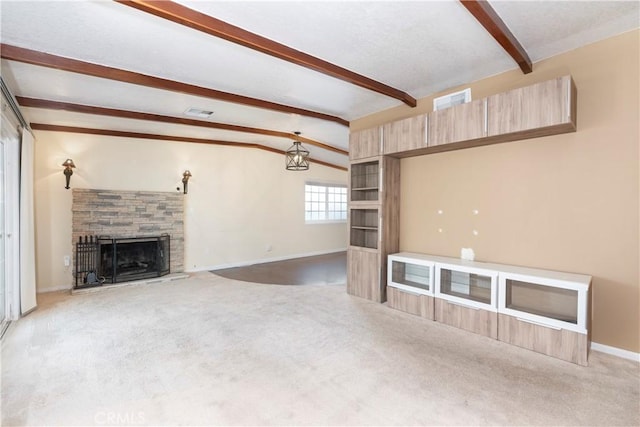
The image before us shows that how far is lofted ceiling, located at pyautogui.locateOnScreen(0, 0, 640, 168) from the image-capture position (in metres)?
2.19

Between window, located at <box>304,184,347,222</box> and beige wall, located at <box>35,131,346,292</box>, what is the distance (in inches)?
8.1

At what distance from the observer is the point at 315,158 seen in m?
7.94

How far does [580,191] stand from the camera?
275cm

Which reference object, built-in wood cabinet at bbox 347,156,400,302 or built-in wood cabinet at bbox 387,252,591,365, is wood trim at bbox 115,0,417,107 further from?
built-in wood cabinet at bbox 387,252,591,365

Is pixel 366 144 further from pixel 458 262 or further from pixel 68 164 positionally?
pixel 68 164

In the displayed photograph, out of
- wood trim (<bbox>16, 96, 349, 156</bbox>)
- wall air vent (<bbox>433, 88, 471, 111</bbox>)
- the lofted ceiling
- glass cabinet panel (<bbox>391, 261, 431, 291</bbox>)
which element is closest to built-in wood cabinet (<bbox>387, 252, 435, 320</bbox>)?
glass cabinet panel (<bbox>391, 261, 431, 291</bbox>)

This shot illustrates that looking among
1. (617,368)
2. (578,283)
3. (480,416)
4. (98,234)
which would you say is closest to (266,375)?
(480,416)

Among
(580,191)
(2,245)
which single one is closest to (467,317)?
(580,191)

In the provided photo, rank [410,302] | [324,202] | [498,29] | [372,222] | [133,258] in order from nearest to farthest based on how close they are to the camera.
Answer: [498,29], [410,302], [372,222], [133,258], [324,202]

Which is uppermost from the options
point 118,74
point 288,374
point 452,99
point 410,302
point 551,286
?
point 118,74

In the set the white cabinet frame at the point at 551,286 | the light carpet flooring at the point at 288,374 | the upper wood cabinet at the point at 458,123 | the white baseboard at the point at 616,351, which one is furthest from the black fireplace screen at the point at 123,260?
the white baseboard at the point at 616,351

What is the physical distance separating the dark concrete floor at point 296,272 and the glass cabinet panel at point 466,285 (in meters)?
2.10

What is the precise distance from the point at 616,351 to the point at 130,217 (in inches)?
257

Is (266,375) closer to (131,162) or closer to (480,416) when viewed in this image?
(480,416)
